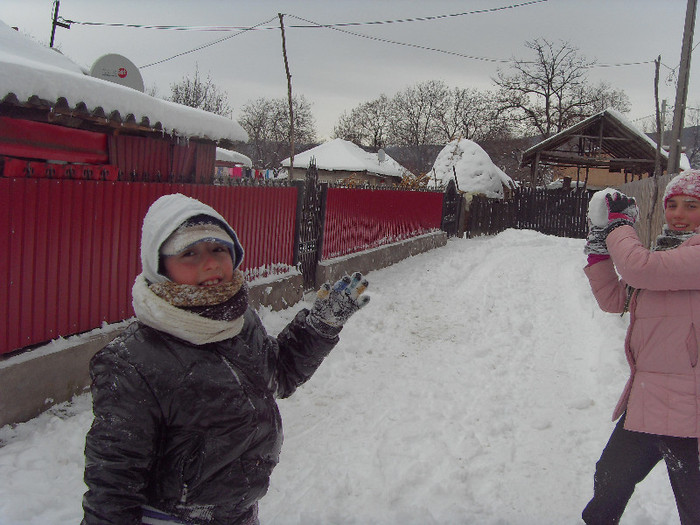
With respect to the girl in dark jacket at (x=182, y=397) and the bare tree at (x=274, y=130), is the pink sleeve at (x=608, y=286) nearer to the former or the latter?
the girl in dark jacket at (x=182, y=397)

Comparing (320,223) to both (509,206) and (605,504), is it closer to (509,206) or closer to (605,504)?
(605,504)

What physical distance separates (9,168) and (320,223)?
17.6 feet

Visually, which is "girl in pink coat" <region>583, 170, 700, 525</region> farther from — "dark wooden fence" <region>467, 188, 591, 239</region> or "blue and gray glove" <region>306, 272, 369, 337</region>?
"dark wooden fence" <region>467, 188, 591, 239</region>

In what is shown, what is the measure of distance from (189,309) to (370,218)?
9572mm

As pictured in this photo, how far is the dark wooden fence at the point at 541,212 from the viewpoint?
21.1m

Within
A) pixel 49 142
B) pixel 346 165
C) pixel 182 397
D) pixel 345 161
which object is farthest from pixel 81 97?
pixel 345 161

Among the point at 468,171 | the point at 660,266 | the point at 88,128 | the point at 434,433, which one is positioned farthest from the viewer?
the point at 468,171

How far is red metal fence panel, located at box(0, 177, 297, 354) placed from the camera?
3.70 meters

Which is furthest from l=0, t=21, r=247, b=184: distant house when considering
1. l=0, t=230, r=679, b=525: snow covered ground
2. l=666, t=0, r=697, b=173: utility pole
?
l=666, t=0, r=697, b=173: utility pole

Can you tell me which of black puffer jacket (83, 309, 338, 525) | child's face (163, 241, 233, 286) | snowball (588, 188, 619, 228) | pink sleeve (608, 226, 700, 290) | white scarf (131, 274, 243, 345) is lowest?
black puffer jacket (83, 309, 338, 525)

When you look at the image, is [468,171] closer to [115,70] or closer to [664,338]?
[115,70]

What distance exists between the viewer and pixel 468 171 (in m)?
22.7

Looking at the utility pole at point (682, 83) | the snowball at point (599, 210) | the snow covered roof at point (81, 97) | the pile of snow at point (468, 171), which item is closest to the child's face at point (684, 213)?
the snowball at point (599, 210)

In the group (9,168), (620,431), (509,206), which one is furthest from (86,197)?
(509,206)
